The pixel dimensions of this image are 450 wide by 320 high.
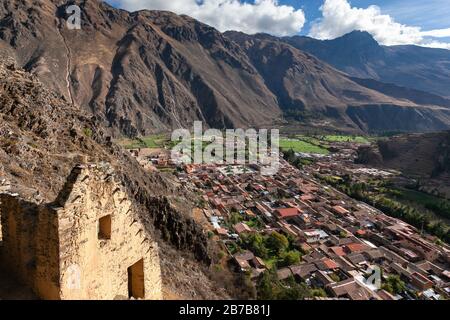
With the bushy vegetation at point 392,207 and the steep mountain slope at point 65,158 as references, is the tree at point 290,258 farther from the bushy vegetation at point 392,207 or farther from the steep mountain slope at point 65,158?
the bushy vegetation at point 392,207

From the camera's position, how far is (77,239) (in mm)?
8469

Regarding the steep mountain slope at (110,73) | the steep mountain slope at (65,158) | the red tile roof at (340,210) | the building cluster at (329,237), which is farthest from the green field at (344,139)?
the steep mountain slope at (65,158)

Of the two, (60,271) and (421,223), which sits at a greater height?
(60,271)

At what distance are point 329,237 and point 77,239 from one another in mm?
44301

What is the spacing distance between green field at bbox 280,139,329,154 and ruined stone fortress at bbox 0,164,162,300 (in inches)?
4660

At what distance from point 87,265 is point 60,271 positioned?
0.82 m

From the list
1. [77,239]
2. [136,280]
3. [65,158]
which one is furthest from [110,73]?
[77,239]

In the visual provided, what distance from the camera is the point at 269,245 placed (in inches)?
1702

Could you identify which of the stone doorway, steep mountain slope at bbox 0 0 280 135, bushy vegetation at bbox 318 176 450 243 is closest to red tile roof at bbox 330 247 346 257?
bushy vegetation at bbox 318 176 450 243

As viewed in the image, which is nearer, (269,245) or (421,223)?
(269,245)

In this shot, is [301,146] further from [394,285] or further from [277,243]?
[394,285]

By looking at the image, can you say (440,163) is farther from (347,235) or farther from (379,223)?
(347,235)
